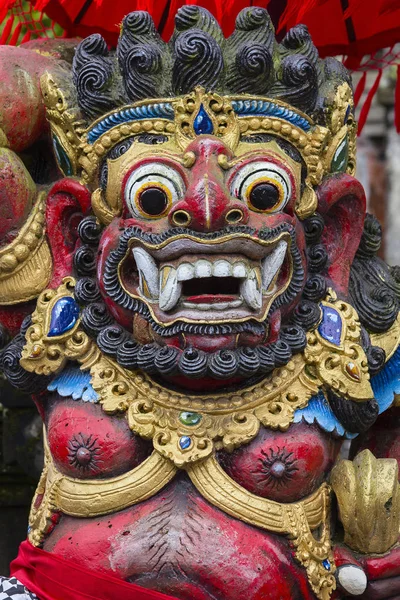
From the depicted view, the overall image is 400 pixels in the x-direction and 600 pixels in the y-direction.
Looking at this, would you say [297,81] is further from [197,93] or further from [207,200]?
[207,200]

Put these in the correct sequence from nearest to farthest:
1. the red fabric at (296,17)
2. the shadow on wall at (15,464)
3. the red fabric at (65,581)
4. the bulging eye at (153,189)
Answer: the red fabric at (65,581), the bulging eye at (153,189), the red fabric at (296,17), the shadow on wall at (15,464)

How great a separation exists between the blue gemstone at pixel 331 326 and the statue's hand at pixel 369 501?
0.30 m

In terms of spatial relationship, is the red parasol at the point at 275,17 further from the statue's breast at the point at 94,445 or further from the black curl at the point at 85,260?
the statue's breast at the point at 94,445

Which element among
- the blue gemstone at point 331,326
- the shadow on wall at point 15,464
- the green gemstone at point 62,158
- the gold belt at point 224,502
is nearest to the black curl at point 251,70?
the green gemstone at point 62,158

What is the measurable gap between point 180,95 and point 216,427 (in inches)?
32.2

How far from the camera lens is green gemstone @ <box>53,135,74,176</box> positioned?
2805 millimetres

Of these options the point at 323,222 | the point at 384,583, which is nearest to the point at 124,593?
the point at 384,583

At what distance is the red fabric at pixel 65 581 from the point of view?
2.48 m

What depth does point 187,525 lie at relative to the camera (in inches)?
99.3

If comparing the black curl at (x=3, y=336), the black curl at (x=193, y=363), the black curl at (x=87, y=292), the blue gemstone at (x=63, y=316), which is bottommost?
the black curl at (x=3, y=336)

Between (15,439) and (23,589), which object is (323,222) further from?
(15,439)

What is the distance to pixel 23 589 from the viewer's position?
2604mm

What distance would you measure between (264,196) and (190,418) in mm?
568

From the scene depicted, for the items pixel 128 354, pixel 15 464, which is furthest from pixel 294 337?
pixel 15 464
